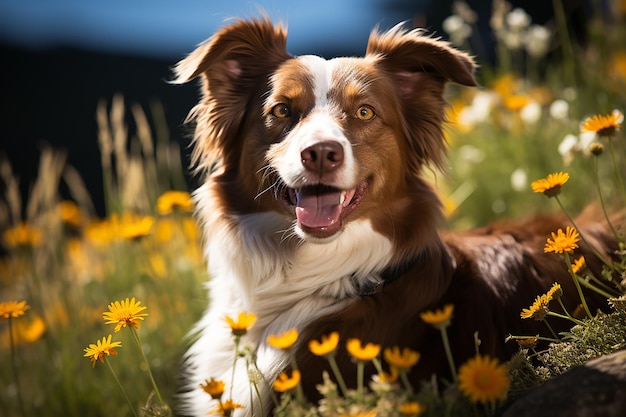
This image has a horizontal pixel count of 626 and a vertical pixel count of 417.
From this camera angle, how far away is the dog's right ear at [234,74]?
3467 millimetres

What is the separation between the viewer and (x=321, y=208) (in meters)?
3.03

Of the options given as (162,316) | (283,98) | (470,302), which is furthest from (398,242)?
(162,316)

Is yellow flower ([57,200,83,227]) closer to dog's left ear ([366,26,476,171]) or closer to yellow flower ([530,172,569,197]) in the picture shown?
dog's left ear ([366,26,476,171])

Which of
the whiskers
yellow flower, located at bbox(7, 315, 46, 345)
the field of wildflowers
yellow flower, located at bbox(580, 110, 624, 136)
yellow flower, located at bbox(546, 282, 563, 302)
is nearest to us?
yellow flower, located at bbox(546, 282, 563, 302)

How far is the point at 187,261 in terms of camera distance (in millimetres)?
5191

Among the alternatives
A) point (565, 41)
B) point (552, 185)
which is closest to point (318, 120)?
point (552, 185)

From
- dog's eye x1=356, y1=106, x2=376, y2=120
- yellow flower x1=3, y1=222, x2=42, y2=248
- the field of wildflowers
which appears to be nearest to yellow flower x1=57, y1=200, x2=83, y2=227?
the field of wildflowers

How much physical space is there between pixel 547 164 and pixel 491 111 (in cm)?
68

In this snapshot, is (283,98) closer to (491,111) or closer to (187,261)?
(187,261)

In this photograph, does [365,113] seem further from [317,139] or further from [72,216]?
[72,216]

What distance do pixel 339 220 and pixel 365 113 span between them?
0.51 meters

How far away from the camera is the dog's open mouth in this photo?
2988mm

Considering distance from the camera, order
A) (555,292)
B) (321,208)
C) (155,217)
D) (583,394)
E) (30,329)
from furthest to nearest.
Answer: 1. (155,217)
2. (30,329)
3. (321,208)
4. (555,292)
5. (583,394)

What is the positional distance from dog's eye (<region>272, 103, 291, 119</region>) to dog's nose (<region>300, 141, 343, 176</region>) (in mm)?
394
